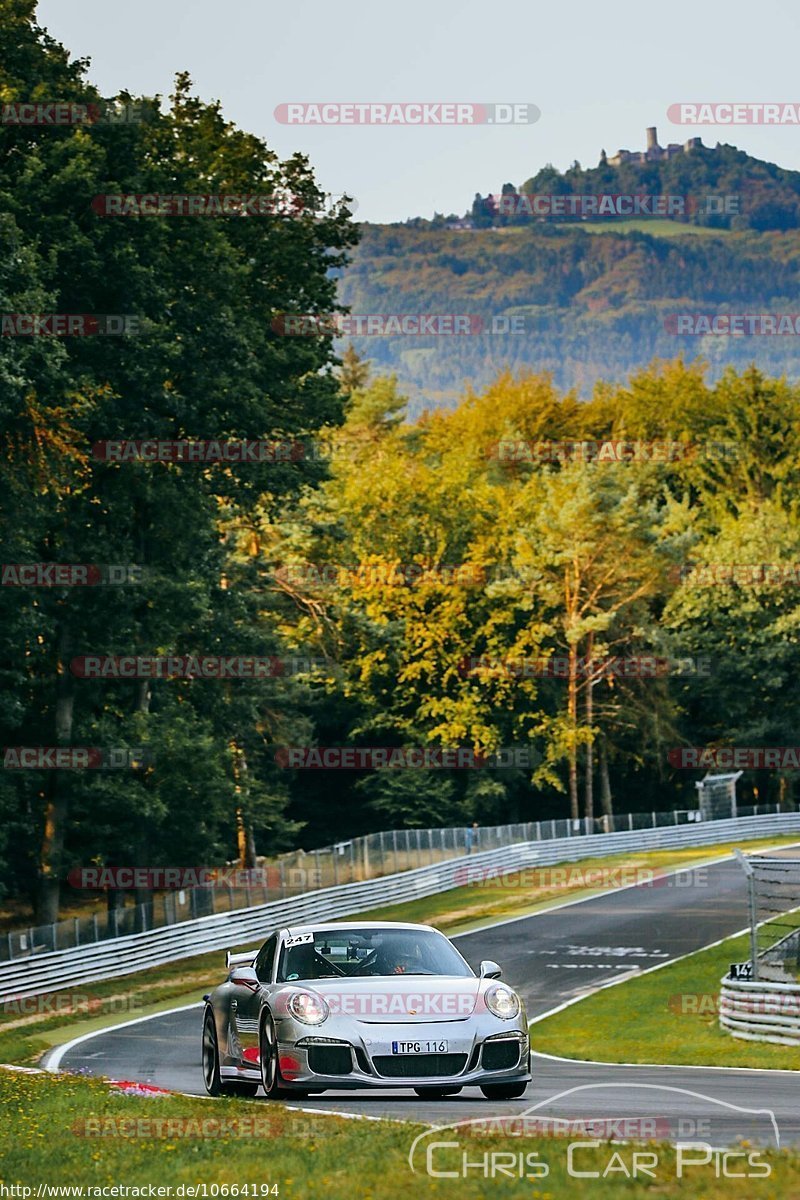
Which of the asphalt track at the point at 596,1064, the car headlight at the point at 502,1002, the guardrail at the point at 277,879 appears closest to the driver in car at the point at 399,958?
the car headlight at the point at 502,1002

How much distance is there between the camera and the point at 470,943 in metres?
40.4

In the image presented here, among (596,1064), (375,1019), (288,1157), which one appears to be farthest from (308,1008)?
(596,1064)

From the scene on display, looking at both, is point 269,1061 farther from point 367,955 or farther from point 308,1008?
point 367,955

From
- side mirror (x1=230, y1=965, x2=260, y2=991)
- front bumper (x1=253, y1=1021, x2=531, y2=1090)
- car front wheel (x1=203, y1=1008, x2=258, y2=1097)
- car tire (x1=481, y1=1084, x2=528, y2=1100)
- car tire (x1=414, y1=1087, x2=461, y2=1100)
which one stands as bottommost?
car front wheel (x1=203, y1=1008, x2=258, y2=1097)

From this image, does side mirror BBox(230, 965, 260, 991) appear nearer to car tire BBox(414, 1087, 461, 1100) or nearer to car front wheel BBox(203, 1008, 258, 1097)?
car front wheel BBox(203, 1008, 258, 1097)

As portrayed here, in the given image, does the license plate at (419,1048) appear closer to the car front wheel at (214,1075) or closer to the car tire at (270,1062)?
the car tire at (270,1062)

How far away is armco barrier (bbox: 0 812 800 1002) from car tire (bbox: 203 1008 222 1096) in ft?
58.7

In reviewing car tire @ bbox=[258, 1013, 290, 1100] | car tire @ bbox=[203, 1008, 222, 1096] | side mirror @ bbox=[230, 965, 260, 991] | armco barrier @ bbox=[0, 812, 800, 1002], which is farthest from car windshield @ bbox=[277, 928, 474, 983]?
armco barrier @ bbox=[0, 812, 800, 1002]

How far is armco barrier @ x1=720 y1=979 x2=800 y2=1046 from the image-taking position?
A: 23.7 meters

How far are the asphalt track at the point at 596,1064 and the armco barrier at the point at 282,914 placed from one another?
153 inches

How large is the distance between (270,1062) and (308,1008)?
25.7 inches

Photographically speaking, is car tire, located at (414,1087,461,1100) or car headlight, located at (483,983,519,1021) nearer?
car tire, located at (414,1087,461,1100)

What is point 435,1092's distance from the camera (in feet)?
41.7

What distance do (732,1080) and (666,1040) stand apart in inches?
309
